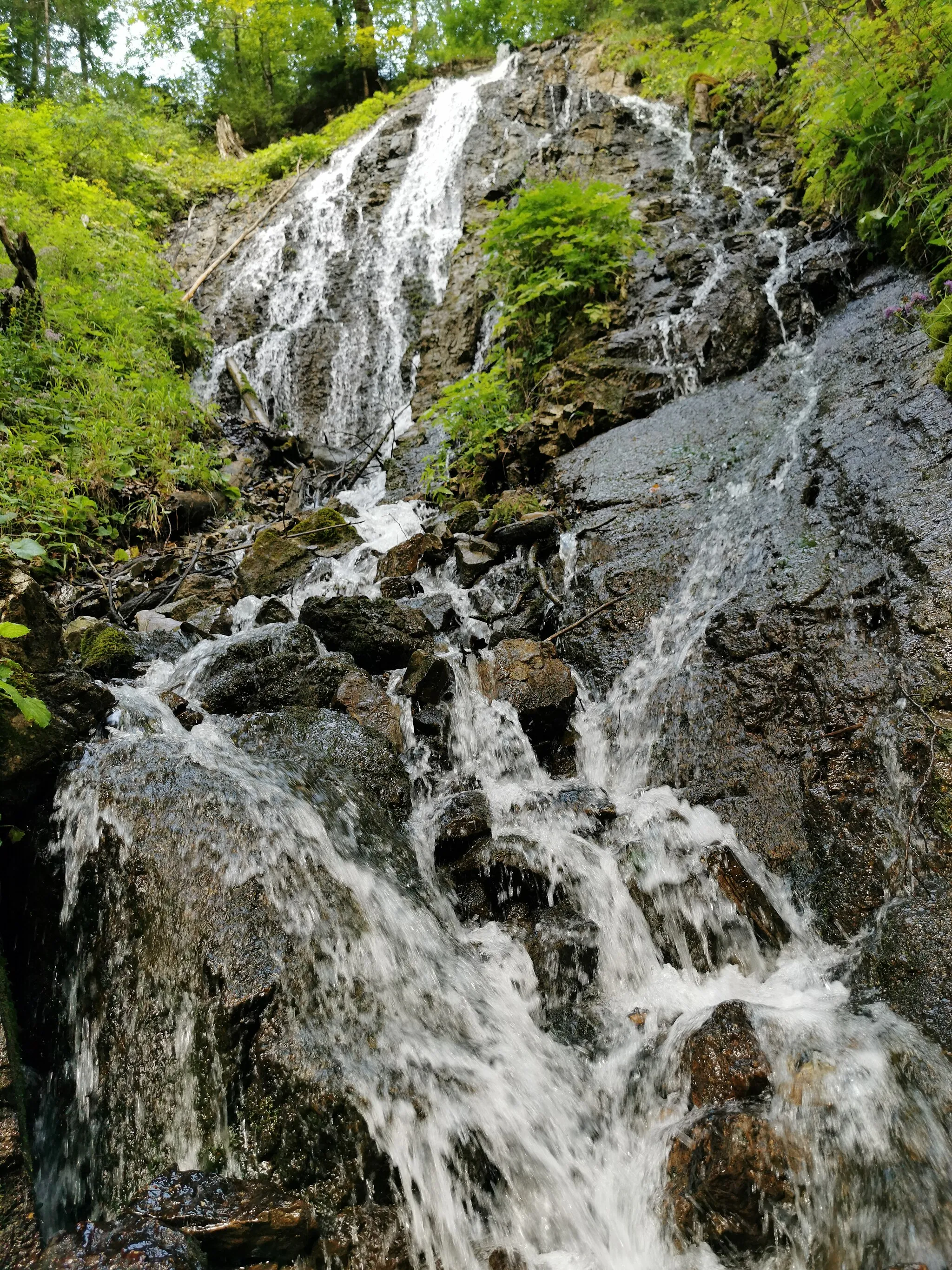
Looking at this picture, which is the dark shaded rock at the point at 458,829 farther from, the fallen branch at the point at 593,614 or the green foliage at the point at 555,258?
the green foliage at the point at 555,258

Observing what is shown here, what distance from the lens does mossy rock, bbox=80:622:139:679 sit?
15.3 ft

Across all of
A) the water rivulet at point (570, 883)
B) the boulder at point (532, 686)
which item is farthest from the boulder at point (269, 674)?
the boulder at point (532, 686)

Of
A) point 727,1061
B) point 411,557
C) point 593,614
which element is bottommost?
point 727,1061

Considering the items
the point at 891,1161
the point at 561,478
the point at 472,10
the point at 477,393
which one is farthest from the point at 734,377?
the point at 472,10

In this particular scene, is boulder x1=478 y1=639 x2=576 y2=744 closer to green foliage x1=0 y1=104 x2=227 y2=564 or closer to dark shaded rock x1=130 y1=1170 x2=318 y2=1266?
dark shaded rock x1=130 y1=1170 x2=318 y2=1266

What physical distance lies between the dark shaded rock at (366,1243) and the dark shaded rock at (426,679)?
280 cm

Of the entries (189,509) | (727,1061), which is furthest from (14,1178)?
(189,509)

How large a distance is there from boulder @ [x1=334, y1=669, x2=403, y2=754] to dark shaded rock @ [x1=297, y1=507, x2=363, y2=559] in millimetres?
2684

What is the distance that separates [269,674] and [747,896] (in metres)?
3.19

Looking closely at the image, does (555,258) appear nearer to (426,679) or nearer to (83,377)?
(83,377)

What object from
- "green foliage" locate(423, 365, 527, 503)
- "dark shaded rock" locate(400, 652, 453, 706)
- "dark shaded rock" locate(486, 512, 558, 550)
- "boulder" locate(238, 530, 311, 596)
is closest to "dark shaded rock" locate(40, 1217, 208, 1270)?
"dark shaded rock" locate(400, 652, 453, 706)

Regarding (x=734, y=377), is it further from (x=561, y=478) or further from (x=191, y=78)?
(x=191, y=78)

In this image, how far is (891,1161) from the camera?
202 centimetres

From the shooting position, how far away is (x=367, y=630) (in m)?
4.97
